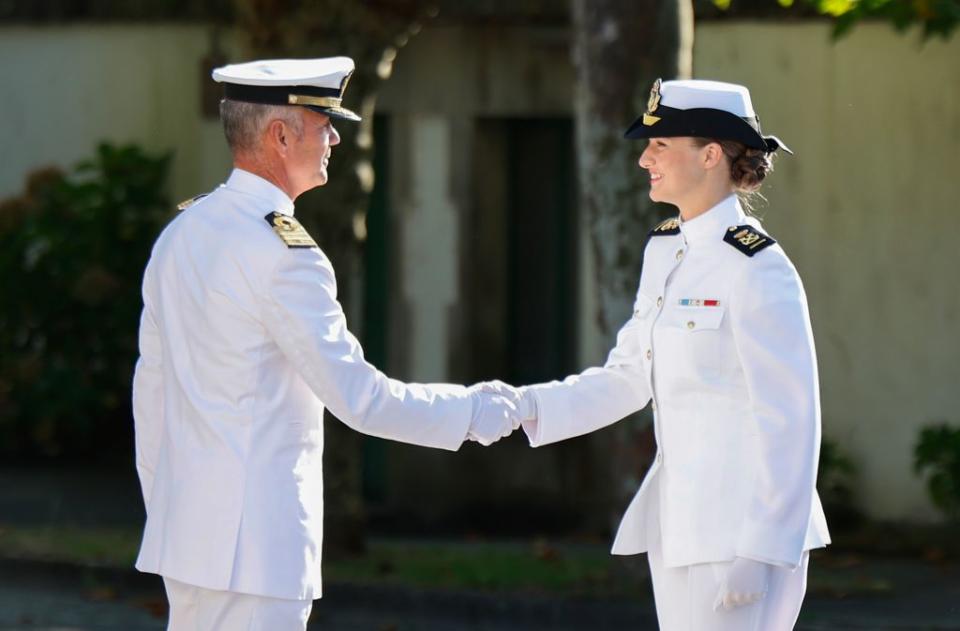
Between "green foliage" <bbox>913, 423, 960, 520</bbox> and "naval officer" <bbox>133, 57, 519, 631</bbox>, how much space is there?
6376 mm

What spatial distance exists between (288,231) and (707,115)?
1117mm

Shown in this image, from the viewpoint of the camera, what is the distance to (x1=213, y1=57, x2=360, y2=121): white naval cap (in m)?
4.47

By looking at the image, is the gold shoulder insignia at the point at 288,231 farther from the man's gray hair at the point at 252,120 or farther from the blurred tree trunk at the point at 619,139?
the blurred tree trunk at the point at 619,139

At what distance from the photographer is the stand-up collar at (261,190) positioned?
4.48 meters

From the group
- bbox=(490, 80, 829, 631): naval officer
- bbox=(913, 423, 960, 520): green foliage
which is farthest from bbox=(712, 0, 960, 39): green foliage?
bbox=(490, 80, 829, 631): naval officer

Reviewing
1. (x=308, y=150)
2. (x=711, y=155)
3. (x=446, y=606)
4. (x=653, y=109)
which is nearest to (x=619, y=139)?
(x=446, y=606)

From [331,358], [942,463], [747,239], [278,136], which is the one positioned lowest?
[942,463]

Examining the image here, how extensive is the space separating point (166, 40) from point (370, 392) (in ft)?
27.5

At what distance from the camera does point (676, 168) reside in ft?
15.4

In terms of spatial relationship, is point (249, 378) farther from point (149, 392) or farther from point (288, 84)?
point (288, 84)

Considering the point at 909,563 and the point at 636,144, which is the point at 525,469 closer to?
the point at 909,563

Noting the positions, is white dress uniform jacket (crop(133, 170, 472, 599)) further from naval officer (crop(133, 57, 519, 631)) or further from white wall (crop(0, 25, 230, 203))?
white wall (crop(0, 25, 230, 203))

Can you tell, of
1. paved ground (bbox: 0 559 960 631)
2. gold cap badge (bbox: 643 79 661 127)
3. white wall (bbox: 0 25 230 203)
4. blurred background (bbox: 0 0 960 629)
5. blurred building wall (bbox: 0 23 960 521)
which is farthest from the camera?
white wall (bbox: 0 25 230 203)

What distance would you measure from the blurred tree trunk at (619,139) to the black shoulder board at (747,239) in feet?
12.9
